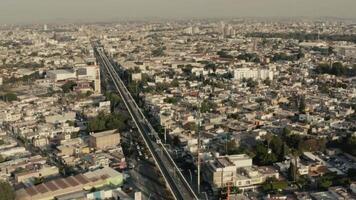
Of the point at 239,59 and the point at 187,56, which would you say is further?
the point at 187,56

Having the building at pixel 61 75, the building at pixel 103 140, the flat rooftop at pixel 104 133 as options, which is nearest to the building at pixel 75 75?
the building at pixel 61 75

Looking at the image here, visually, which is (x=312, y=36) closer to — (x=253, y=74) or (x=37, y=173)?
(x=253, y=74)

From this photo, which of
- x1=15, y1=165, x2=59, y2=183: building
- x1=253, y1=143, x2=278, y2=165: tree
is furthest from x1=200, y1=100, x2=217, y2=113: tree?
x1=15, y1=165, x2=59, y2=183: building

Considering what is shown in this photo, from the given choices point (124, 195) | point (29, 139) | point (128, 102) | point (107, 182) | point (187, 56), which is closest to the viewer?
point (124, 195)

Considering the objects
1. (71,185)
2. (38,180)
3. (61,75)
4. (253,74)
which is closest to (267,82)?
(253,74)

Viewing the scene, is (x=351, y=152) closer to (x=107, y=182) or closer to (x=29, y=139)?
(x=107, y=182)

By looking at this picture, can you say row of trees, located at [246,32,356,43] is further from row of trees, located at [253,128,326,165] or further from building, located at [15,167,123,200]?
building, located at [15,167,123,200]

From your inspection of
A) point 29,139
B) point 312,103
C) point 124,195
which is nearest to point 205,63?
point 312,103
